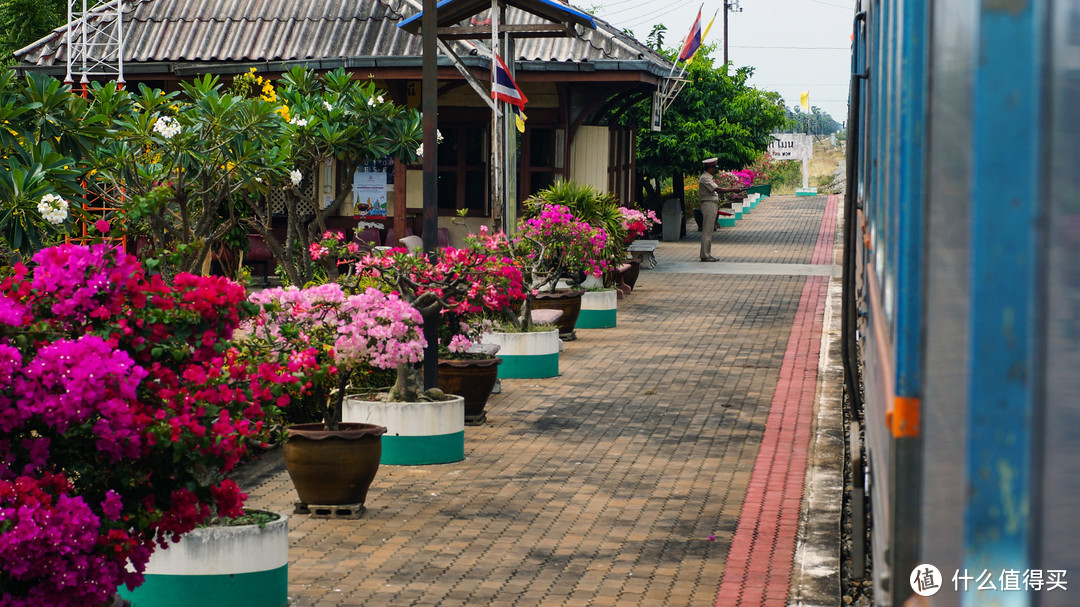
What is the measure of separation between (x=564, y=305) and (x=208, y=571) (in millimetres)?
10005

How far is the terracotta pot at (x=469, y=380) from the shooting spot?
33.2ft

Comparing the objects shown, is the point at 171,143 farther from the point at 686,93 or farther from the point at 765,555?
the point at 686,93

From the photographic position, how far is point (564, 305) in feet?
50.3

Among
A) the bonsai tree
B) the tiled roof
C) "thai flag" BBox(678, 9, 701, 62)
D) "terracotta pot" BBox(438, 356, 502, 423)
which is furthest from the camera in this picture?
"thai flag" BBox(678, 9, 701, 62)

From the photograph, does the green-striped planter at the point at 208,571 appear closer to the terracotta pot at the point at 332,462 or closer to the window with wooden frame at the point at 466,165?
the terracotta pot at the point at 332,462

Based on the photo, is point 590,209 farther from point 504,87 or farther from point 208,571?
point 208,571

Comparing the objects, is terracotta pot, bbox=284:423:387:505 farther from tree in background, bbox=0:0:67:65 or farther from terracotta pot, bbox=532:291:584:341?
tree in background, bbox=0:0:67:65

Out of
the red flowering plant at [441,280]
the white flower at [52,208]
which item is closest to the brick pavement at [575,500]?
the red flowering plant at [441,280]

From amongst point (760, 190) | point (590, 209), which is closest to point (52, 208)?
point (590, 209)

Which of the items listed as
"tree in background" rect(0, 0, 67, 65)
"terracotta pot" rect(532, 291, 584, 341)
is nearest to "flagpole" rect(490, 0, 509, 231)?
"terracotta pot" rect(532, 291, 584, 341)

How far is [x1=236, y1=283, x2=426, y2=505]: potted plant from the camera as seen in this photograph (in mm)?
7176

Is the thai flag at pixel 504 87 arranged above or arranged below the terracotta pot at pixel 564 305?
above

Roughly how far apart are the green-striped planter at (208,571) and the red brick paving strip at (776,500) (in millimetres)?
2197

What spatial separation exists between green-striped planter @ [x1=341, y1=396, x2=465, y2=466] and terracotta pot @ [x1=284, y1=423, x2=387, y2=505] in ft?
4.09
